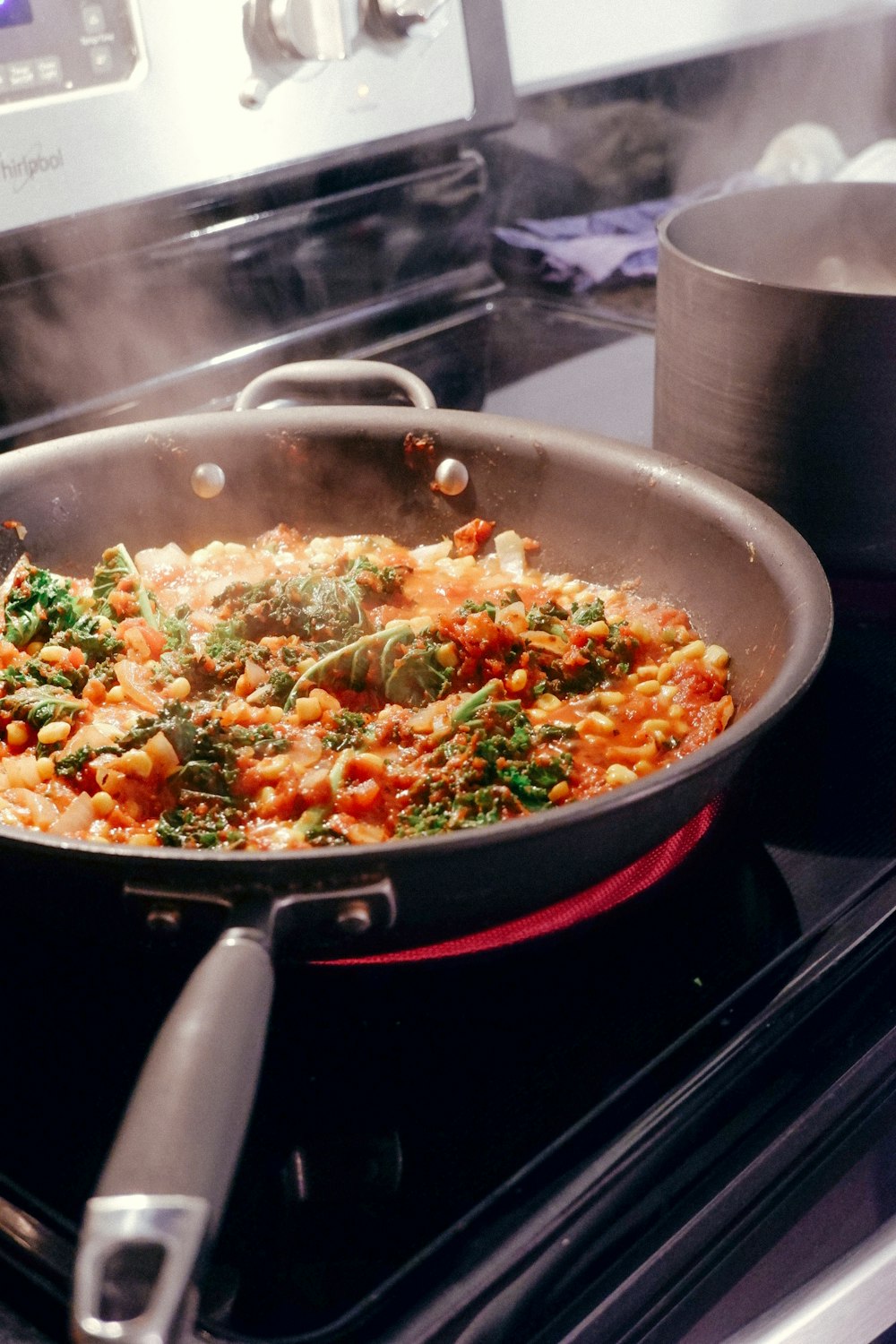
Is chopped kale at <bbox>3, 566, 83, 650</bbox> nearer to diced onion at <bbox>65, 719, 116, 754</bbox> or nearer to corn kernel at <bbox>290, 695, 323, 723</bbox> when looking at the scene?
diced onion at <bbox>65, 719, 116, 754</bbox>

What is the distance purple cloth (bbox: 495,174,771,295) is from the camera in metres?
2.18

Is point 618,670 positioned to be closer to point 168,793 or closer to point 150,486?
point 168,793

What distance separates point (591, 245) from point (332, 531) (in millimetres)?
998

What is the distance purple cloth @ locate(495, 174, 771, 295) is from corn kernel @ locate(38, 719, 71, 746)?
1.42 meters

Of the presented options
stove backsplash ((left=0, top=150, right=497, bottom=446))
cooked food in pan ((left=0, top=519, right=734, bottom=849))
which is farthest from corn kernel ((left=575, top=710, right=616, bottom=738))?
stove backsplash ((left=0, top=150, right=497, bottom=446))

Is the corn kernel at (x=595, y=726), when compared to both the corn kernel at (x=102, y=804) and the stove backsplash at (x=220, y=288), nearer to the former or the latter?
the corn kernel at (x=102, y=804)

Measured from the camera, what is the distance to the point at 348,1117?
33.5 inches

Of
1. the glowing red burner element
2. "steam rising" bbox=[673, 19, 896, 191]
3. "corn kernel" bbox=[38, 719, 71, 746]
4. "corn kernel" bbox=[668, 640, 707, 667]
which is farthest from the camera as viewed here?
"steam rising" bbox=[673, 19, 896, 191]

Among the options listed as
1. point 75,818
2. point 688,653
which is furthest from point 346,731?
point 688,653

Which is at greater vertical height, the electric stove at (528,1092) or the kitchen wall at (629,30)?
the kitchen wall at (629,30)

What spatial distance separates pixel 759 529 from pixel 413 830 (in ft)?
1.49

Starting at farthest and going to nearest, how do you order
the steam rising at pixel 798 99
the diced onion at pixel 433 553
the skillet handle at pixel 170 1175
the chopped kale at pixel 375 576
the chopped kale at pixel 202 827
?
the steam rising at pixel 798 99 → the diced onion at pixel 433 553 → the chopped kale at pixel 375 576 → the chopped kale at pixel 202 827 → the skillet handle at pixel 170 1175

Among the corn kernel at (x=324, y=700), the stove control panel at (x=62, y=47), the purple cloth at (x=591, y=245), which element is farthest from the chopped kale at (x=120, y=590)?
the purple cloth at (x=591, y=245)

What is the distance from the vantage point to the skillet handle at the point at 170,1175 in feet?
1.83
